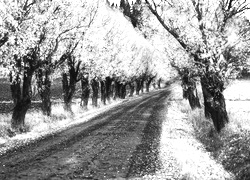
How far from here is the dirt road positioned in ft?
29.9

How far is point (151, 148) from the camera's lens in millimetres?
13086

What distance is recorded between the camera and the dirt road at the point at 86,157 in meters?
9.10

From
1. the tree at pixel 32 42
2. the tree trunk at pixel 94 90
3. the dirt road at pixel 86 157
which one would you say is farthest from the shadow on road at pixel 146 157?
the tree trunk at pixel 94 90

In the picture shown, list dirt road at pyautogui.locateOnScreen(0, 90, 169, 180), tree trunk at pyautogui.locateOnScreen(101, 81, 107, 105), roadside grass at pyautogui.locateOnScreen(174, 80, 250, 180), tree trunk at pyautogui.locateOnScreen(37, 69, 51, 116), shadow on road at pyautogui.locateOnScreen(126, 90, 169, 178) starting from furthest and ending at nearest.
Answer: tree trunk at pyautogui.locateOnScreen(101, 81, 107, 105), tree trunk at pyautogui.locateOnScreen(37, 69, 51, 116), shadow on road at pyautogui.locateOnScreen(126, 90, 169, 178), roadside grass at pyautogui.locateOnScreen(174, 80, 250, 180), dirt road at pyautogui.locateOnScreen(0, 90, 169, 180)

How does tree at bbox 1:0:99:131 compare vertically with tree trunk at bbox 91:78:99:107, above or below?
above

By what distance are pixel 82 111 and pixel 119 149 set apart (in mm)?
17522

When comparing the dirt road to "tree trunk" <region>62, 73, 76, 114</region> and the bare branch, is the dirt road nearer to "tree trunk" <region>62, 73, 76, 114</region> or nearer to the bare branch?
the bare branch

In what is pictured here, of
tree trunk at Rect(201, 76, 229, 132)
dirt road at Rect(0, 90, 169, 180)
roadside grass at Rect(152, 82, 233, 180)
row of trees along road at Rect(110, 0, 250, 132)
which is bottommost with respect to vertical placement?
roadside grass at Rect(152, 82, 233, 180)

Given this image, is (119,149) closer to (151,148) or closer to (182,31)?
(151,148)

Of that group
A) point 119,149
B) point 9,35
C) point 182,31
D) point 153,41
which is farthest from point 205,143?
point 153,41

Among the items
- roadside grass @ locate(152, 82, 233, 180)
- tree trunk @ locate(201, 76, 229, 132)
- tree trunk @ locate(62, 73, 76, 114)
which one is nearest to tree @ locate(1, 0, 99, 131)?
tree trunk @ locate(62, 73, 76, 114)

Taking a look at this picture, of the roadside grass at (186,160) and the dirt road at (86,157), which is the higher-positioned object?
the dirt road at (86,157)

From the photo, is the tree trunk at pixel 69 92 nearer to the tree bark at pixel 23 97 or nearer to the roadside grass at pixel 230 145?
the tree bark at pixel 23 97

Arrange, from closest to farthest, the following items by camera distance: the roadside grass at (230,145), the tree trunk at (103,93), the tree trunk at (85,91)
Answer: the roadside grass at (230,145), the tree trunk at (85,91), the tree trunk at (103,93)
